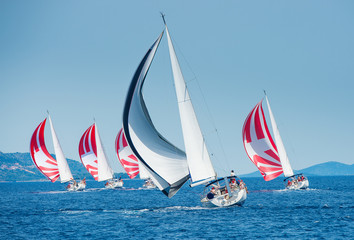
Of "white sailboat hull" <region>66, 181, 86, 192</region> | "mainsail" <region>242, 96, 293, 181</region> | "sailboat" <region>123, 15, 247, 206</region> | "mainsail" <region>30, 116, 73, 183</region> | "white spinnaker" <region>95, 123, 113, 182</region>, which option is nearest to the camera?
"sailboat" <region>123, 15, 247, 206</region>

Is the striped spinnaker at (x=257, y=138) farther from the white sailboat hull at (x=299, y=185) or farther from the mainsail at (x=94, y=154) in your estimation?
the mainsail at (x=94, y=154)

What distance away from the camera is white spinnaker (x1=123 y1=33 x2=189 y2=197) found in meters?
24.8

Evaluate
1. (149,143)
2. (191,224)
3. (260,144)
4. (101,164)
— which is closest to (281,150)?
(260,144)

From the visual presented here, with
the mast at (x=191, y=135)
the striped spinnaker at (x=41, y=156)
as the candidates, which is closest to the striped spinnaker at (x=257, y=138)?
the mast at (x=191, y=135)

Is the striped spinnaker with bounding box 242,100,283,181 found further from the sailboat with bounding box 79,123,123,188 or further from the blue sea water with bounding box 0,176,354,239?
the sailboat with bounding box 79,123,123,188

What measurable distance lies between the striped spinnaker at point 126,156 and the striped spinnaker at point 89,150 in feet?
12.2

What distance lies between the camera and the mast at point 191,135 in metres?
25.1

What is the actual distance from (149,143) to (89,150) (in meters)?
39.6

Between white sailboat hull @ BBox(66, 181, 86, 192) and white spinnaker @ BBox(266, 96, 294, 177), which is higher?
white sailboat hull @ BBox(66, 181, 86, 192)

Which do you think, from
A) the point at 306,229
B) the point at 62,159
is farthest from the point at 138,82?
the point at 62,159

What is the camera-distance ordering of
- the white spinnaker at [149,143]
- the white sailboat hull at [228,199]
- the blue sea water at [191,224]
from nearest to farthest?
the blue sea water at [191,224] < the white spinnaker at [149,143] < the white sailboat hull at [228,199]

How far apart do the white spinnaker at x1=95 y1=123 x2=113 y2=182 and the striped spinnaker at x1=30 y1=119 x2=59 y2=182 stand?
6240 millimetres

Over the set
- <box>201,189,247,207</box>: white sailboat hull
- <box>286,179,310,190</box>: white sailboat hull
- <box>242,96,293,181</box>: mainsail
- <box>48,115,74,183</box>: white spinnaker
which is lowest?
<box>286,179,310,190</box>: white sailboat hull

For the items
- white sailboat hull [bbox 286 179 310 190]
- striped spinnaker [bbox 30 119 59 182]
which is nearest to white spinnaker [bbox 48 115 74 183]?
striped spinnaker [bbox 30 119 59 182]
